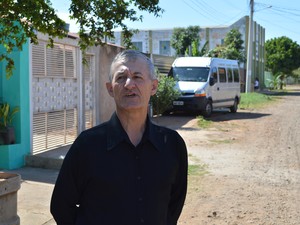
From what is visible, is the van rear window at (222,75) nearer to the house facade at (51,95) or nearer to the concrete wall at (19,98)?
the house facade at (51,95)

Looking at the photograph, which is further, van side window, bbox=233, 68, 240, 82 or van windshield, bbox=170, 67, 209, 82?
van side window, bbox=233, 68, 240, 82

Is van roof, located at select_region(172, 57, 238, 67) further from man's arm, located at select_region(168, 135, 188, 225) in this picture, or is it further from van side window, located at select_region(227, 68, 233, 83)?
man's arm, located at select_region(168, 135, 188, 225)

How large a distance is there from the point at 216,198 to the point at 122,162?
4156 mm

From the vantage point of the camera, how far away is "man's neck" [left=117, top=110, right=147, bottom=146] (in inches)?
81.7

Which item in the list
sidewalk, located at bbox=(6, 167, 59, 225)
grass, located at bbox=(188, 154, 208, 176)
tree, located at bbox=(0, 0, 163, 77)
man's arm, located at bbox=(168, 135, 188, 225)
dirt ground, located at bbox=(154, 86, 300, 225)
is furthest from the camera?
grass, located at bbox=(188, 154, 208, 176)

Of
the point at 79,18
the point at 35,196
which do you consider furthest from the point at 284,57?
the point at 79,18

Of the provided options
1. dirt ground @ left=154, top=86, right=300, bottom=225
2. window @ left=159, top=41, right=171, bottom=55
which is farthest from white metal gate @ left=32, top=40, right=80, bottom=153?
window @ left=159, top=41, right=171, bottom=55

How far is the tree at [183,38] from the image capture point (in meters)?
38.6

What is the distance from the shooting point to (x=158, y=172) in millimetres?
2016

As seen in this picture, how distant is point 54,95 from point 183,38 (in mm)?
31451

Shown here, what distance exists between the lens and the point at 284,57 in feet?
174

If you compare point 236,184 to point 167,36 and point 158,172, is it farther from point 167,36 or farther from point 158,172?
point 167,36

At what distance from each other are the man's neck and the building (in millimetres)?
40097

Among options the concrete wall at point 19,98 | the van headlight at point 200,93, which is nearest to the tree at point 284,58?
the van headlight at point 200,93
